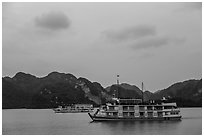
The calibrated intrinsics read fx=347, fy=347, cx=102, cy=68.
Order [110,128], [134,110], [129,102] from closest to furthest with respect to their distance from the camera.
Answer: [110,128] < [134,110] < [129,102]

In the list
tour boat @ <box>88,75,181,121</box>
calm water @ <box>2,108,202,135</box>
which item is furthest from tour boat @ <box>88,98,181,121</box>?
calm water @ <box>2,108,202,135</box>

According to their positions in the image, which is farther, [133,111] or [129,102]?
[129,102]

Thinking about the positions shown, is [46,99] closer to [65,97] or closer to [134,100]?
[65,97]

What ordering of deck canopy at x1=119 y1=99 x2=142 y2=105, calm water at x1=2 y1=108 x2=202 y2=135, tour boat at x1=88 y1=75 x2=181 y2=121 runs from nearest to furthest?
calm water at x1=2 y1=108 x2=202 y2=135, tour boat at x1=88 y1=75 x2=181 y2=121, deck canopy at x1=119 y1=99 x2=142 y2=105

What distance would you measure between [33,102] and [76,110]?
1959cm

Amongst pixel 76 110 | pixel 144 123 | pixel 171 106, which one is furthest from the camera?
pixel 76 110

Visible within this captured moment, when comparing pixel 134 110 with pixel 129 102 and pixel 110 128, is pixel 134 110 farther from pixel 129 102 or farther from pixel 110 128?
pixel 110 128

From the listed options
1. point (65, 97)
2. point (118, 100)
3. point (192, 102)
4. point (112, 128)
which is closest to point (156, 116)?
point (118, 100)

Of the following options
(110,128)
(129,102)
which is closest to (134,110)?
(129,102)

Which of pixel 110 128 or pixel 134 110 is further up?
pixel 134 110

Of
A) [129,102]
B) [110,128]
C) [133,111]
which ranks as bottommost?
[110,128]

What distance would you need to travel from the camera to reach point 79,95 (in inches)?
2367

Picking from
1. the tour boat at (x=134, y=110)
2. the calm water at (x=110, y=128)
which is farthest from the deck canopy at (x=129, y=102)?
the calm water at (x=110, y=128)

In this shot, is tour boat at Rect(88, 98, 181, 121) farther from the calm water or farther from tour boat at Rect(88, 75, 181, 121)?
the calm water
